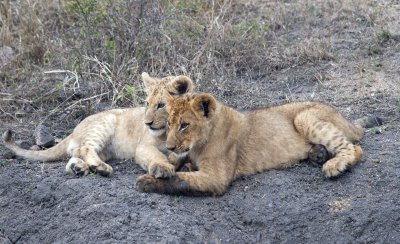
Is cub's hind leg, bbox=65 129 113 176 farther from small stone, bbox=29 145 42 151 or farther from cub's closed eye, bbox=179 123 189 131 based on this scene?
cub's closed eye, bbox=179 123 189 131

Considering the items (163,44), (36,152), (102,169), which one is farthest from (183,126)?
(163,44)

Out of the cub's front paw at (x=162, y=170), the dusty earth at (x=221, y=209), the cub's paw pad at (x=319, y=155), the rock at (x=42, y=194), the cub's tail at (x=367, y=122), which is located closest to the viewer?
the dusty earth at (x=221, y=209)

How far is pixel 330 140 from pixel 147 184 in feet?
4.92

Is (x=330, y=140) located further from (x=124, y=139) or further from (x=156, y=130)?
(x=124, y=139)

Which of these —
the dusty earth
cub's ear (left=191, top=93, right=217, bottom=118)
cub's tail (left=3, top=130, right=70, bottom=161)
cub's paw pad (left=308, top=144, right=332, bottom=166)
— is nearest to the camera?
the dusty earth

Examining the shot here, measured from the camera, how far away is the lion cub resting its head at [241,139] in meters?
A: 5.39

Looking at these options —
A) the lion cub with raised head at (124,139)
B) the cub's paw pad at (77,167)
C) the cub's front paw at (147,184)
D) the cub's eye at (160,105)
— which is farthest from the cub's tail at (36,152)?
the cub's front paw at (147,184)

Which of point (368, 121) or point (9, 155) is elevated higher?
point (368, 121)

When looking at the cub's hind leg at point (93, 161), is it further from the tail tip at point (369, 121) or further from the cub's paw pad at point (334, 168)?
the tail tip at point (369, 121)

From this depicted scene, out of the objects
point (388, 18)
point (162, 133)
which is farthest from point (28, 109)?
point (388, 18)

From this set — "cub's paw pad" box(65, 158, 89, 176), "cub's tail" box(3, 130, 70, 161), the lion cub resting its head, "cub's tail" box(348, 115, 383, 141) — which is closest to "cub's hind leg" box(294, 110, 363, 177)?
the lion cub resting its head

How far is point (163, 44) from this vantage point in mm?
8180

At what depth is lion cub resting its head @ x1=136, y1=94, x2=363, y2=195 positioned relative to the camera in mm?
5387

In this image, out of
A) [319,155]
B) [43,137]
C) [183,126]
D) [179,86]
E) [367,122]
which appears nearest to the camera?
[183,126]
